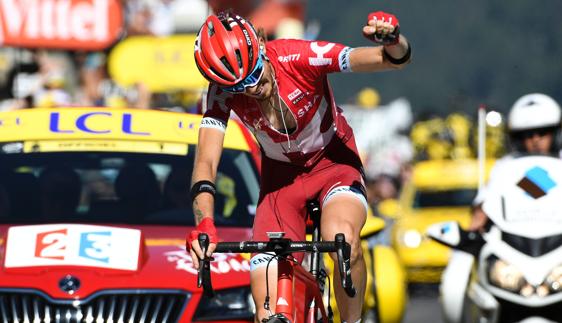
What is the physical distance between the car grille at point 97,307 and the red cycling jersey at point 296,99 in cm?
83

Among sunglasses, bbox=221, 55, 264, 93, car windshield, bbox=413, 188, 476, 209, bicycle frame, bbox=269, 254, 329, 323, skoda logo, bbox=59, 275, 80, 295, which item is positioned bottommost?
bicycle frame, bbox=269, 254, 329, 323

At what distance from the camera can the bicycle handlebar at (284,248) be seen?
6172 millimetres

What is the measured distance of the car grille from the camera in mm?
7156

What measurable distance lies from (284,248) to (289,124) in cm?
97

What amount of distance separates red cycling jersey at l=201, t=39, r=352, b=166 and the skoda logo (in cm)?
92

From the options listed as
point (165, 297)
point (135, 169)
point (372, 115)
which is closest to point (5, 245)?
point (165, 297)

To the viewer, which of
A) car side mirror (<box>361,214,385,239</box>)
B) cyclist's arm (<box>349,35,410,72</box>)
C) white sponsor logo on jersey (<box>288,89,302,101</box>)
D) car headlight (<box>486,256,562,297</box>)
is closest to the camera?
cyclist's arm (<box>349,35,410,72</box>)

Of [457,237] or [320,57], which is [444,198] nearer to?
[457,237]

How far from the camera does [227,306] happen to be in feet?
24.1

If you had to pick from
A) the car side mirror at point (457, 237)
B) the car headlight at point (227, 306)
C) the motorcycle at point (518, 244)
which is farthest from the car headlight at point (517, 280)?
the car headlight at point (227, 306)

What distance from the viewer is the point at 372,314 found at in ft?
32.7

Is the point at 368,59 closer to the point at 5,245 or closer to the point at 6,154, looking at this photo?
the point at 5,245

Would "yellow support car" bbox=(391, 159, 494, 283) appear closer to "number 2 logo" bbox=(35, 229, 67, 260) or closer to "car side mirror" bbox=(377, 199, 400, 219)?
"car side mirror" bbox=(377, 199, 400, 219)

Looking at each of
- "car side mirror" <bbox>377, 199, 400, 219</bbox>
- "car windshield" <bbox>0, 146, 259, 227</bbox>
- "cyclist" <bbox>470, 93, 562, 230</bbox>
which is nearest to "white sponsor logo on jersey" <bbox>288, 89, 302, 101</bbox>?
"car windshield" <bbox>0, 146, 259, 227</bbox>
